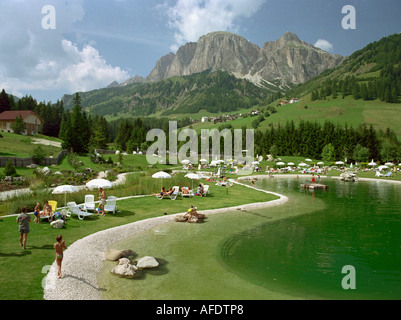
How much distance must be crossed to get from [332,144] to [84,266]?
90.3 meters

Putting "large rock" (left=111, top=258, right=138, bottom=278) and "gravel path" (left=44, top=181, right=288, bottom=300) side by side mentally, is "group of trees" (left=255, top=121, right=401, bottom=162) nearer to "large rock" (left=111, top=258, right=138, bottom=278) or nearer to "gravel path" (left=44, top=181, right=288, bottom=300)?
"gravel path" (left=44, top=181, right=288, bottom=300)

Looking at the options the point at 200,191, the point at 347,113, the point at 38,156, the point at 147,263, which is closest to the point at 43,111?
the point at 38,156

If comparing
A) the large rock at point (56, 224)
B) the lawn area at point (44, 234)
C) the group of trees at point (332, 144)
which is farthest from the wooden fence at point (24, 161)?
the group of trees at point (332, 144)

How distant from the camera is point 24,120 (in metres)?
73.1

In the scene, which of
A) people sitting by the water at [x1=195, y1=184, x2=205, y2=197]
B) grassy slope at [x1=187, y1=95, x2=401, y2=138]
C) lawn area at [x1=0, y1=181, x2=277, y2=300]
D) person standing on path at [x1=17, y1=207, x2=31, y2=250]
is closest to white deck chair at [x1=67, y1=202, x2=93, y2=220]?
lawn area at [x1=0, y1=181, x2=277, y2=300]

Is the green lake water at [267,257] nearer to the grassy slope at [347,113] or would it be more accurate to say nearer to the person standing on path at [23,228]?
the person standing on path at [23,228]

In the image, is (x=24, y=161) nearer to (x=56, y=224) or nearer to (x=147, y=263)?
(x=56, y=224)

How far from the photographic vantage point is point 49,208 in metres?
15.7

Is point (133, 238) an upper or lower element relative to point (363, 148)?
lower

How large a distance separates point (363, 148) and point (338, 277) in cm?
8231

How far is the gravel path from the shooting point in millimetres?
8605
